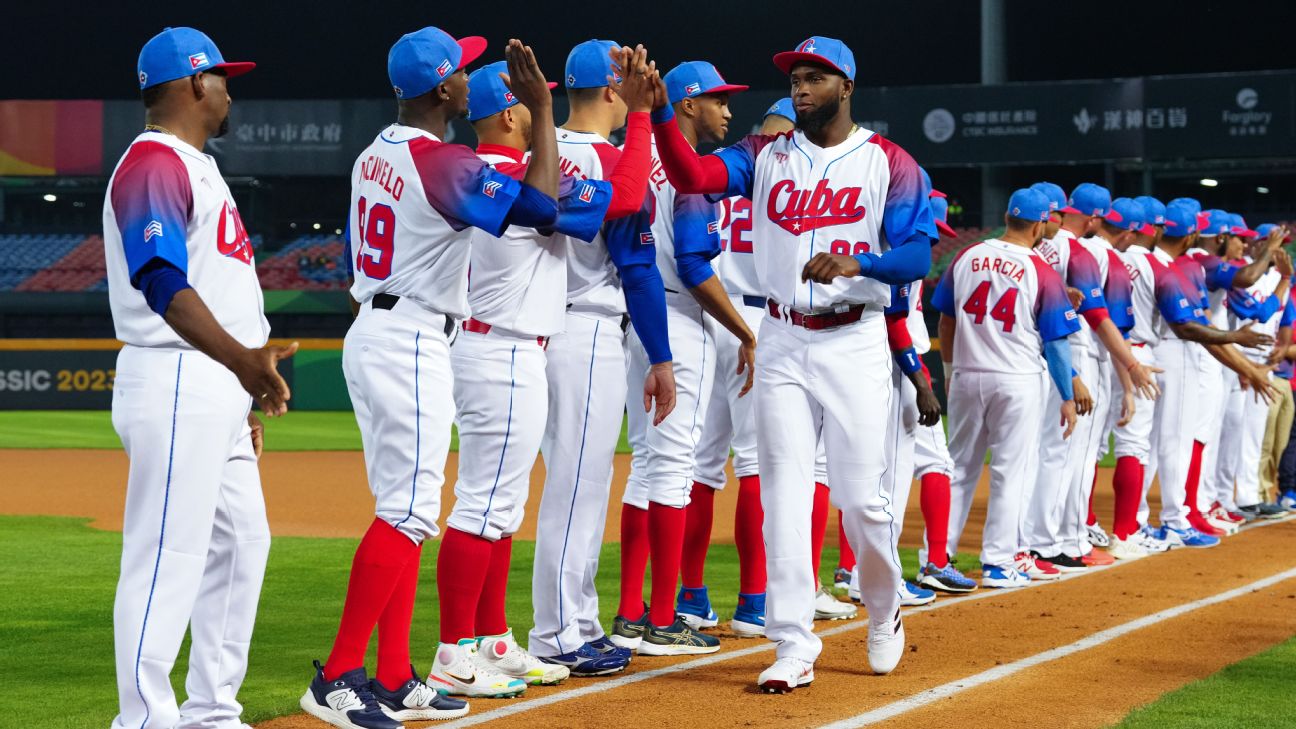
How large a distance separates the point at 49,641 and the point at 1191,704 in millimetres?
4166

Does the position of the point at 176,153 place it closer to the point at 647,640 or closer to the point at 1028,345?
the point at 647,640

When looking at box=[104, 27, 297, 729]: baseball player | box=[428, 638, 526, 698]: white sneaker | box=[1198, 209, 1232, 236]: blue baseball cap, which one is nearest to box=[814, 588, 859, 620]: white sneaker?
box=[428, 638, 526, 698]: white sneaker

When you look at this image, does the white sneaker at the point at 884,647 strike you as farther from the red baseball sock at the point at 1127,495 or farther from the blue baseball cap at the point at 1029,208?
the red baseball sock at the point at 1127,495

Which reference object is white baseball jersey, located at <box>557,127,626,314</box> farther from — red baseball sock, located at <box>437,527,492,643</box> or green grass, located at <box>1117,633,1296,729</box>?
green grass, located at <box>1117,633,1296,729</box>

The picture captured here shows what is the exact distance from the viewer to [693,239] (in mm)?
5137

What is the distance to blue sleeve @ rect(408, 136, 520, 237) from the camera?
3.92 metres

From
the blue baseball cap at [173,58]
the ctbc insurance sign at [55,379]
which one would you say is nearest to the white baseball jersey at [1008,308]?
the blue baseball cap at [173,58]

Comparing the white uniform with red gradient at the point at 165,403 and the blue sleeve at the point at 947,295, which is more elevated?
the blue sleeve at the point at 947,295

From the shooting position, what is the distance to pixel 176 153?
334cm

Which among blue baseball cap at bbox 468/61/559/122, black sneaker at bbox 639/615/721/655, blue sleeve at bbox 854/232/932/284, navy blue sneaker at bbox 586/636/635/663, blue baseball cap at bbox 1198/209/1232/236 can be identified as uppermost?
blue baseball cap at bbox 1198/209/1232/236

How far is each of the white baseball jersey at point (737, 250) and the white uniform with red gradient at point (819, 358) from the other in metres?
1.26

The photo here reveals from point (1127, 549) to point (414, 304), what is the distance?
5.58 metres

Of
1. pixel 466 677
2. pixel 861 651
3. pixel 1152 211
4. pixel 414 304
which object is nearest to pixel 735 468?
pixel 861 651

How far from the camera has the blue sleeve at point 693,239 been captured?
16.8 feet
